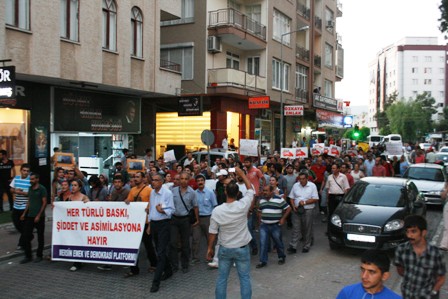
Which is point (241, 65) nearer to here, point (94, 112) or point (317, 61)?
point (317, 61)

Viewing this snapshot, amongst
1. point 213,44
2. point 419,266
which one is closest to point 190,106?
point 213,44

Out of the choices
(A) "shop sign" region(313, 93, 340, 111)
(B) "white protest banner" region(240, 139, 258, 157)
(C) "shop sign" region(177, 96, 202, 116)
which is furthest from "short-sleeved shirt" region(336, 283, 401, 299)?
(A) "shop sign" region(313, 93, 340, 111)

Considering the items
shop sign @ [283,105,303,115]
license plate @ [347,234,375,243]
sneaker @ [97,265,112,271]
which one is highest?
shop sign @ [283,105,303,115]

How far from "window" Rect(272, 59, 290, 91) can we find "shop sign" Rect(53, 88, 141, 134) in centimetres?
1196

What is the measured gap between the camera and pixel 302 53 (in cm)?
3550

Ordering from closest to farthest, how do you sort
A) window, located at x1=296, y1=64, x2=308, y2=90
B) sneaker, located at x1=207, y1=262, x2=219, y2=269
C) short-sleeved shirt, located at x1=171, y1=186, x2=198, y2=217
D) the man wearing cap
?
short-sleeved shirt, located at x1=171, y1=186, x2=198, y2=217 → sneaker, located at x1=207, y1=262, x2=219, y2=269 → the man wearing cap → window, located at x1=296, y1=64, x2=308, y2=90

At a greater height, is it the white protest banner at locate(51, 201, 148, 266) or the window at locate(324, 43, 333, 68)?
the window at locate(324, 43, 333, 68)

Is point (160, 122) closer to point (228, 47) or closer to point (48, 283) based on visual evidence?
point (228, 47)

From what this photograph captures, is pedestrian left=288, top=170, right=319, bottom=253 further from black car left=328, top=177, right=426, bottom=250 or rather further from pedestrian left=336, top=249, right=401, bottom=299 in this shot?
pedestrian left=336, top=249, right=401, bottom=299

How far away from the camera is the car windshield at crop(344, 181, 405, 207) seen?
33.1 feet

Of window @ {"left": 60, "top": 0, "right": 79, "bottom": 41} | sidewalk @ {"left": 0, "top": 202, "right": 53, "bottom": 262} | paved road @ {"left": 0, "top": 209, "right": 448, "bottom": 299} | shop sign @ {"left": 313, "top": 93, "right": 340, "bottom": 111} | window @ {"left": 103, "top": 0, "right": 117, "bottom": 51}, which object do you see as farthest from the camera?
shop sign @ {"left": 313, "top": 93, "right": 340, "bottom": 111}

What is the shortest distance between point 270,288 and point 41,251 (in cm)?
469

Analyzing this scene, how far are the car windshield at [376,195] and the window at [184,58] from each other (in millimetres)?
16419

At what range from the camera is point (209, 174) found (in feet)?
43.0
